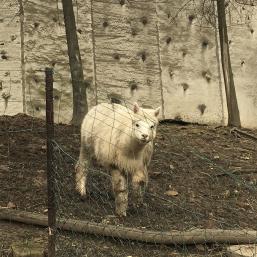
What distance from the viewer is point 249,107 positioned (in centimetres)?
1477

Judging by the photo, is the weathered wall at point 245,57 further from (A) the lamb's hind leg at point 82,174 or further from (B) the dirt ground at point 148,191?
(A) the lamb's hind leg at point 82,174

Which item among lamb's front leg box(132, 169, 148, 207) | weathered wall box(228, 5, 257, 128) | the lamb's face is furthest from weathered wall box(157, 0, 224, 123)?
the lamb's face

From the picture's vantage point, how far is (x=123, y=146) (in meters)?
7.64

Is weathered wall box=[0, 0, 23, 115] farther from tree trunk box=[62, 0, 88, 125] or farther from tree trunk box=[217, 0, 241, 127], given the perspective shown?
tree trunk box=[217, 0, 241, 127]

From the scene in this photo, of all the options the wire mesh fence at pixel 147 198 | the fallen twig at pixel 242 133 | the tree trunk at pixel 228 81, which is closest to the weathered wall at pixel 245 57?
the tree trunk at pixel 228 81

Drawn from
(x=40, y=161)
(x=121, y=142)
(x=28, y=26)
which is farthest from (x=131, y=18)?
(x=121, y=142)

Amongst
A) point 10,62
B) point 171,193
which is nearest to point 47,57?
point 10,62

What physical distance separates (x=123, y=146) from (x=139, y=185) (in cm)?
55

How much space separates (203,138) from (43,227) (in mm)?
5888

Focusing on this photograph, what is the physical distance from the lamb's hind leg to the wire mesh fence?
0.30 ft

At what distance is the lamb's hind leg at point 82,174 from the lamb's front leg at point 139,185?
65 centimetres

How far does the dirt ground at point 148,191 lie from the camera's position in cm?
666

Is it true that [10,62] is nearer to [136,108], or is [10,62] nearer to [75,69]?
[75,69]

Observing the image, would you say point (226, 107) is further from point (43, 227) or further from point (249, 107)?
point (43, 227)
